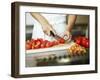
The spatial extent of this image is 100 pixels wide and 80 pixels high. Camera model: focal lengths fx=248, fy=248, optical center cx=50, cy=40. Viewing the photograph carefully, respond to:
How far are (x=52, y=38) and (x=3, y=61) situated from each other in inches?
17.7

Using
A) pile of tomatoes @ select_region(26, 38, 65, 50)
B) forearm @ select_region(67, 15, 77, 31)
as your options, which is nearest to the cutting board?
pile of tomatoes @ select_region(26, 38, 65, 50)

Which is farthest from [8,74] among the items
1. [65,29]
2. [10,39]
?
[65,29]

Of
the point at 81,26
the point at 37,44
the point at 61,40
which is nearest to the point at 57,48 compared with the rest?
the point at 61,40

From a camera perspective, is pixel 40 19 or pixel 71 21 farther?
pixel 71 21

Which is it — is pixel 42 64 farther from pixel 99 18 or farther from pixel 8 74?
pixel 99 18

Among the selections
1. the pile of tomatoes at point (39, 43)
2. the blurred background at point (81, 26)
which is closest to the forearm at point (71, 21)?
the blurred background at point (81, 26)

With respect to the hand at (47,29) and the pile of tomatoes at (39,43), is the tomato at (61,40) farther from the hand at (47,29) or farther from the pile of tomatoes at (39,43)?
the hand at (47,29)

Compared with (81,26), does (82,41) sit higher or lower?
lower

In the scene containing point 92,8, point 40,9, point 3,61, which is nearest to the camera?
point 3,61

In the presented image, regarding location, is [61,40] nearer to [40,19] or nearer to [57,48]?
[57,48]

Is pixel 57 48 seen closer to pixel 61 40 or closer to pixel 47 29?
pixel 61 40

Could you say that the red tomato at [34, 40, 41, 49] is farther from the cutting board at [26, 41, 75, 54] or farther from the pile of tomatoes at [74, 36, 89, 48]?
the pile of tomatoes at [74, 36, 89, 48]

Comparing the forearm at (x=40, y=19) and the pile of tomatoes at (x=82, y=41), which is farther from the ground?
the forearm at (x=40, y=19)

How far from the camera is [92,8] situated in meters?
2.18
